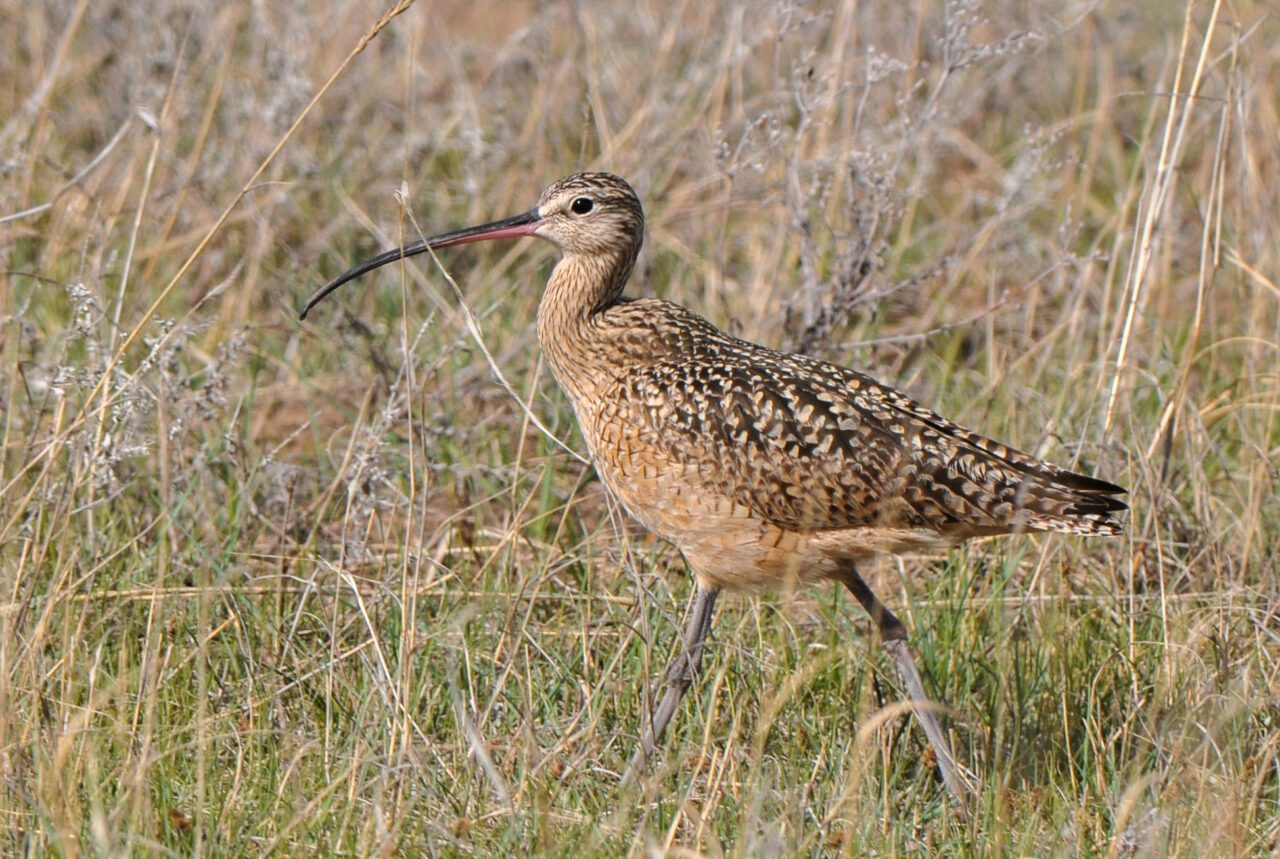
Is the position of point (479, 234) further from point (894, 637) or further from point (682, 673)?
point (894, 637)

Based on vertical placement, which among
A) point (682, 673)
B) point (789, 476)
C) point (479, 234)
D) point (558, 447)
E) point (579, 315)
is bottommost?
point (682, 673)

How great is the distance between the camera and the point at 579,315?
15.6 feet

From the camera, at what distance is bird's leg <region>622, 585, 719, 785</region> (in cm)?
390

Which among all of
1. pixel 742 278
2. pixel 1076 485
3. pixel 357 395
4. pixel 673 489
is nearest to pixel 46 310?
pixel 357 395

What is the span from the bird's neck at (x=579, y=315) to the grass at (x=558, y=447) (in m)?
0.41

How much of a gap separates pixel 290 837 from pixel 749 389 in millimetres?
1530

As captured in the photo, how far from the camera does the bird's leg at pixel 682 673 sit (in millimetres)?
3896

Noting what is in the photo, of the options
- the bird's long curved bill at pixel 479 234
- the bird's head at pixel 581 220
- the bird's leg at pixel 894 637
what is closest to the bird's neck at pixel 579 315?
the bird's head at pixel 581 220

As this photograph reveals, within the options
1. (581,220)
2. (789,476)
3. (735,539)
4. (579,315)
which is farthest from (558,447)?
(789,476)

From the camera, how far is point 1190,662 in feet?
13.8

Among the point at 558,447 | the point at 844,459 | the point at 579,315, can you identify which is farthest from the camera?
the point at 558,447

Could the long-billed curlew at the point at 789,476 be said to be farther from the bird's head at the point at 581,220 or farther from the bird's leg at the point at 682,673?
the bird's head at the point at 581,220

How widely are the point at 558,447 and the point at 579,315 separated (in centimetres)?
80

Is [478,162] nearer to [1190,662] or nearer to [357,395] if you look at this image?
[357,395]
